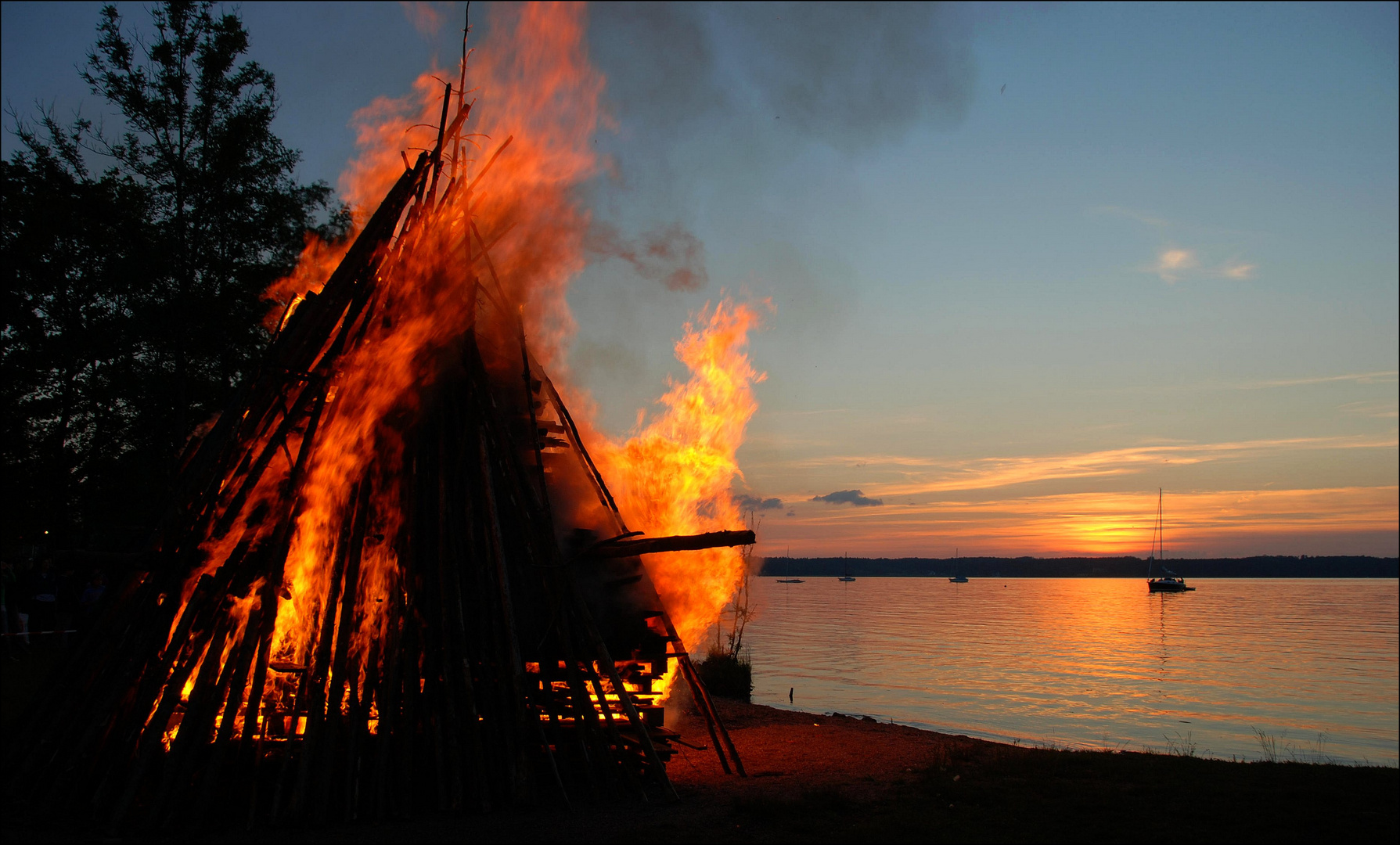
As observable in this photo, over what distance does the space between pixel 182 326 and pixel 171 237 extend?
83.0 inches

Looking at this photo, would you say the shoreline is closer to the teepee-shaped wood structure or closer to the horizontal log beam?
the teepee-shaped wood structure

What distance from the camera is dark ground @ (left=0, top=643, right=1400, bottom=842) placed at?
7688 mm

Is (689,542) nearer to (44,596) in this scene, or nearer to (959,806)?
(959,806)

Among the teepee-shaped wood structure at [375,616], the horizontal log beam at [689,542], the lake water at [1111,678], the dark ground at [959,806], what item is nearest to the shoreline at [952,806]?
the dark ground at [959,806]

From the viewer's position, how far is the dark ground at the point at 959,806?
7.69 metres

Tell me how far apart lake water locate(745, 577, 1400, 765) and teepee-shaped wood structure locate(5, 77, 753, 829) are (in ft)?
43.4

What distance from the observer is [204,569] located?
343 inches

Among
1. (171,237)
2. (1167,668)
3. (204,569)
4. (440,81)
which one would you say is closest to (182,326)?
(171,237)

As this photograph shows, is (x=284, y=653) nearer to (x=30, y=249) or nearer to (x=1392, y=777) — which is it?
(x=1392, y=777)

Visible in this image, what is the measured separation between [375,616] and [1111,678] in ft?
103

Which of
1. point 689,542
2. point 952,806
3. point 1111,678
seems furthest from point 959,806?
point 1111,678

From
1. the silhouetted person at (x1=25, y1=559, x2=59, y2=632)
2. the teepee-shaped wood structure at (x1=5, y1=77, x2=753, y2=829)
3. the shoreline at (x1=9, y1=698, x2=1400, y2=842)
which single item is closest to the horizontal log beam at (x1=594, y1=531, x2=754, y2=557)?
the teepee-shaped wood structure at (x1=5, y1=77, x2=753, y2=829)

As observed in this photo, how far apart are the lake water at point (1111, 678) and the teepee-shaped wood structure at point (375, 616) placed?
13.2 meters

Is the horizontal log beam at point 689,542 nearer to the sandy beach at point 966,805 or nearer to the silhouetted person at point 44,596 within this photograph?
the sandy beach at point 966,805
